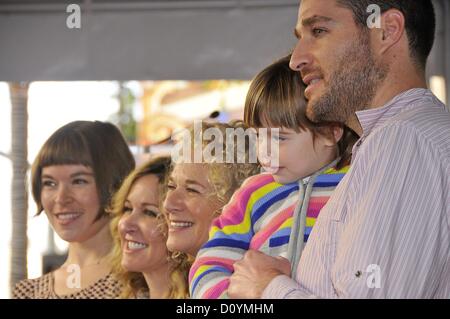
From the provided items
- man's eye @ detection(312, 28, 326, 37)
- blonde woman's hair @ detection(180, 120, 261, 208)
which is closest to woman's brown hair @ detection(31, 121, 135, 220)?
blonde woman's hair @ detection(180, 120, 261, 208)

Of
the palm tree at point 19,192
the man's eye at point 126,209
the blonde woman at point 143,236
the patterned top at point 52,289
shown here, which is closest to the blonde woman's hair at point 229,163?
the blonde woman at point 143,236

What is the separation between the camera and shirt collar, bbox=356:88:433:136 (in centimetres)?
133

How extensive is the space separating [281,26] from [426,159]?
1.65m

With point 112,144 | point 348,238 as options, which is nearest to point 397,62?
point 348,238

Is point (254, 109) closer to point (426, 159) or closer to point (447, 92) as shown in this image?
point (426, 159)

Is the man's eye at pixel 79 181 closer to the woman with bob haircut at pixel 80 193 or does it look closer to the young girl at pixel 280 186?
the woman with bob haircut at pixel 80 193

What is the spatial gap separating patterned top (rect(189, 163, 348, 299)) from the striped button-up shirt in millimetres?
271

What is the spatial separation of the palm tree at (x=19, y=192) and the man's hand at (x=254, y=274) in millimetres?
1486

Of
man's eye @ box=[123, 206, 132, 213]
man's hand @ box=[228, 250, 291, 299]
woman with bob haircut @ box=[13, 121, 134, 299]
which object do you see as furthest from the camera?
woman with bob haircut @ box=[13, 121, 134, 299]

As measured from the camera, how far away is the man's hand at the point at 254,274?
4.20ft

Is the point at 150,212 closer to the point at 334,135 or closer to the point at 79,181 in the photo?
the point at 79,181

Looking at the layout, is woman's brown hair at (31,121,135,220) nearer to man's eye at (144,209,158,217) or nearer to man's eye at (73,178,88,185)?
man's eye at (73,178,88,185)

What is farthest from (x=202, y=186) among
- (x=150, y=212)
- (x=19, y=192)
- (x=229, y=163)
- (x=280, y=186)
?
(x=19, y=192)

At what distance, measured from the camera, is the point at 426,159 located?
3.84 feet
